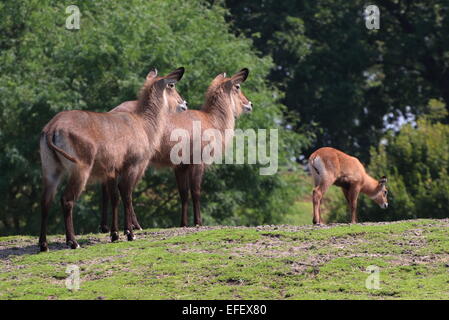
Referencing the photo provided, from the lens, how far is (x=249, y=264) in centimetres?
1008

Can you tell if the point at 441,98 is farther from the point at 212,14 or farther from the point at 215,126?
the point at 215,126

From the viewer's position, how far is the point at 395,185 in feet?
75.2

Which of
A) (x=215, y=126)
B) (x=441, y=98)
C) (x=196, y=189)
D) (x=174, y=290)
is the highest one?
(x=441, y=98)

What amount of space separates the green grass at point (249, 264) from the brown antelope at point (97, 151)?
71 centimetres

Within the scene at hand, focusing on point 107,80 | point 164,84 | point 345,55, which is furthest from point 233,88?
point 345,55

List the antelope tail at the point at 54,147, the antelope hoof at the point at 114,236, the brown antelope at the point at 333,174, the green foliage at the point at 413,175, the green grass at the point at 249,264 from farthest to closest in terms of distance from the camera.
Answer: the green foliage at the point at 413,175
the brown antelope at the point at 333,174
the antelope hoof at the point at 114,236
the antelope tail at the point at 54,147
the green grass at the point at 249,264

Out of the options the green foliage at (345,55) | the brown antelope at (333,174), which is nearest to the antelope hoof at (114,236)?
the brown antelope at (333,174)

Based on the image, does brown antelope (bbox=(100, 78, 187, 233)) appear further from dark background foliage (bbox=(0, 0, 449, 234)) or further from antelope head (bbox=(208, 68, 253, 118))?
dark background foliage (bbox=(0, 0, 449, 234))

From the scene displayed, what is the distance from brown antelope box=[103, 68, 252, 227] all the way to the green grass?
2.37 meters

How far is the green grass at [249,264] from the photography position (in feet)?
30.1

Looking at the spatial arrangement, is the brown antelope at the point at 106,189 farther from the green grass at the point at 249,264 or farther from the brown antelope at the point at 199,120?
the green grass at the point at 249,264

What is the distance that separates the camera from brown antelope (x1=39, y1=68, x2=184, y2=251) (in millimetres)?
10898

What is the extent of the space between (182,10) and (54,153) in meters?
13.2

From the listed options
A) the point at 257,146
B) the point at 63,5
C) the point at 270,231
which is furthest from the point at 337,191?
the point at 270,231
